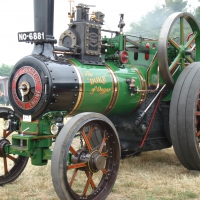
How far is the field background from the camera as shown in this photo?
3.68 meters

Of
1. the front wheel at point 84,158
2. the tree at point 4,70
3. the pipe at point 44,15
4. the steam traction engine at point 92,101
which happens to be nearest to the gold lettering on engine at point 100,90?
the steam traction engine at point 92,101

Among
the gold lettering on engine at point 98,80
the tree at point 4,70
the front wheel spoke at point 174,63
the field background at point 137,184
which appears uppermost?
the front wheel spoke at point 174,63

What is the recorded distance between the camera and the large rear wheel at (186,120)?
4.26 m

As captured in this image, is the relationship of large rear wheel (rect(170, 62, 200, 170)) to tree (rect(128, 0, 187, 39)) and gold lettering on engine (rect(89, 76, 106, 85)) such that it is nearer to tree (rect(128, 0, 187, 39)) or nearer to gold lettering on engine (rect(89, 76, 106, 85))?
gold lettering on engine (rect(89, 76, 106, 85))

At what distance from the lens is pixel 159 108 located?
4914 mm

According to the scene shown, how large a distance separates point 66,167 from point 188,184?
1.55m

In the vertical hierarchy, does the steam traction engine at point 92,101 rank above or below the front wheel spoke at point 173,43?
below

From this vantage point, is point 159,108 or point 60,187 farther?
point 159,108

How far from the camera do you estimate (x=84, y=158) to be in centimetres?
330

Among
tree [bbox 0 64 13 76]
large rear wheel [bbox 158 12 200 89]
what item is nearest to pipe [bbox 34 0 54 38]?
large rear wheel [bbox 158 12 200 89]

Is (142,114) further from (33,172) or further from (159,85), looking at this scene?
(33,172)

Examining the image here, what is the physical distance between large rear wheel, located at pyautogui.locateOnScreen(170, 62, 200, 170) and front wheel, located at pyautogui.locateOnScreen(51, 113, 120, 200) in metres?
1.03

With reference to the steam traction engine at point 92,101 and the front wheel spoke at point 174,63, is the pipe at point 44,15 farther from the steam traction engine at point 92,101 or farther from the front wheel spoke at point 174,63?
the front wheel spoke at point 174,63

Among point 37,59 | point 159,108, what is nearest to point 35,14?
point 37,59
